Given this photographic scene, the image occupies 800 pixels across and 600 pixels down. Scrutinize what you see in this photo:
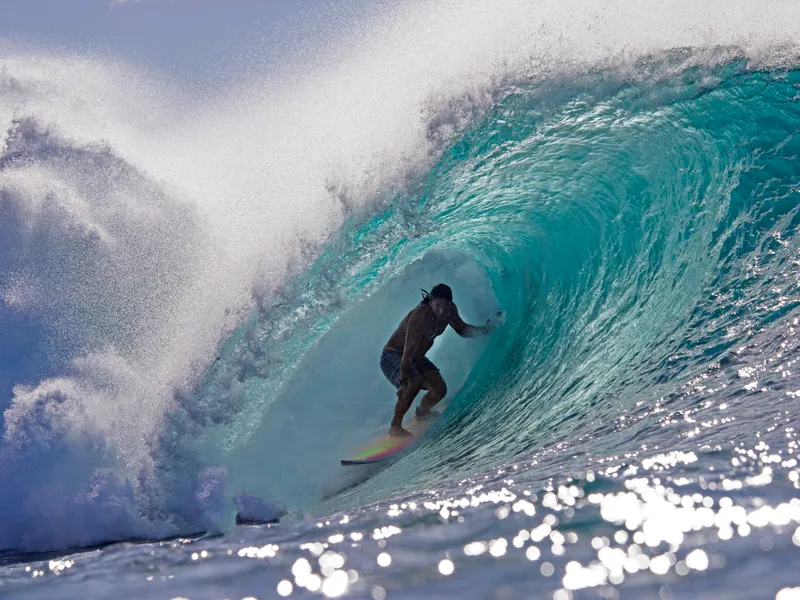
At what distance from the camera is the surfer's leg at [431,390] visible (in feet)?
22.5

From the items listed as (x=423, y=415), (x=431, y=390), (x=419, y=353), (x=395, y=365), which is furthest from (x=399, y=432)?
(x=419, y=353)

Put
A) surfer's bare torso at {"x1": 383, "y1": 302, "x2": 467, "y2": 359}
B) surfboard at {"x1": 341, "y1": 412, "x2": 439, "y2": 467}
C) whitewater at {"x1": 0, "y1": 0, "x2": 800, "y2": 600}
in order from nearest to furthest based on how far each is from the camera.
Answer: whitewater at {"x1": 0, "y1": 0, "x2": 800, "y2": 600} → surfer's bare torso at {"x1": 383, "y1": 302, "x2": 467, "y2": 359} → surfboard at {"x1": 341, "y1": 412, "x2": 439, "y2": 467}

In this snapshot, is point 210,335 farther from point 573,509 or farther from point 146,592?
point 573,509

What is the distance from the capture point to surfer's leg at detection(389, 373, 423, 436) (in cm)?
Result: 677

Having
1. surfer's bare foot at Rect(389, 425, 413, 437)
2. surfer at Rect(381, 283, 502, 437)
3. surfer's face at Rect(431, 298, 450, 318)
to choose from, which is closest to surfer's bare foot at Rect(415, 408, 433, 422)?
surfer at Rect(381, 283, 502, 437)

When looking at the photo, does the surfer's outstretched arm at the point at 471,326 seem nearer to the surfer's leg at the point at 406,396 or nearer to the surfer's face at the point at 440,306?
the surfer's face at the point at 440,306

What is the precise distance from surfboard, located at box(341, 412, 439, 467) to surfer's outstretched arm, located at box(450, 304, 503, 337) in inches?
34.9

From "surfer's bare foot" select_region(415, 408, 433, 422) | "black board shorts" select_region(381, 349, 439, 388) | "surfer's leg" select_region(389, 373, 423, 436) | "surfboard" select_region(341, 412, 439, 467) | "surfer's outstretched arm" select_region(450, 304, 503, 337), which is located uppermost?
"surfer's outstretched arm" select_region(450, 304, 503, 337)

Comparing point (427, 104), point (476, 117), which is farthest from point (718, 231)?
point (427, 104)

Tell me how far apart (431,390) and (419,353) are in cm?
42

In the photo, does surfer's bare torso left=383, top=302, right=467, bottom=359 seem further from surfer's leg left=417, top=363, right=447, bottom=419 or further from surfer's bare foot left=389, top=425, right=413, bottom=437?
surfer's bare foot left=389, top=425, right=413, bottom=437

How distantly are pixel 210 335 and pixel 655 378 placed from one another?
15.1 ft

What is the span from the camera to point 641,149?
792 centimetres

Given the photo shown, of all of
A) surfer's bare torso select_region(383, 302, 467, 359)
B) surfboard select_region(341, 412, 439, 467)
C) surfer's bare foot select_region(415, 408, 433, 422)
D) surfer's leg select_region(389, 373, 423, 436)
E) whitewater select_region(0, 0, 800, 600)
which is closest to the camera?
whitewater select_region(0, 0, 800, 600)
